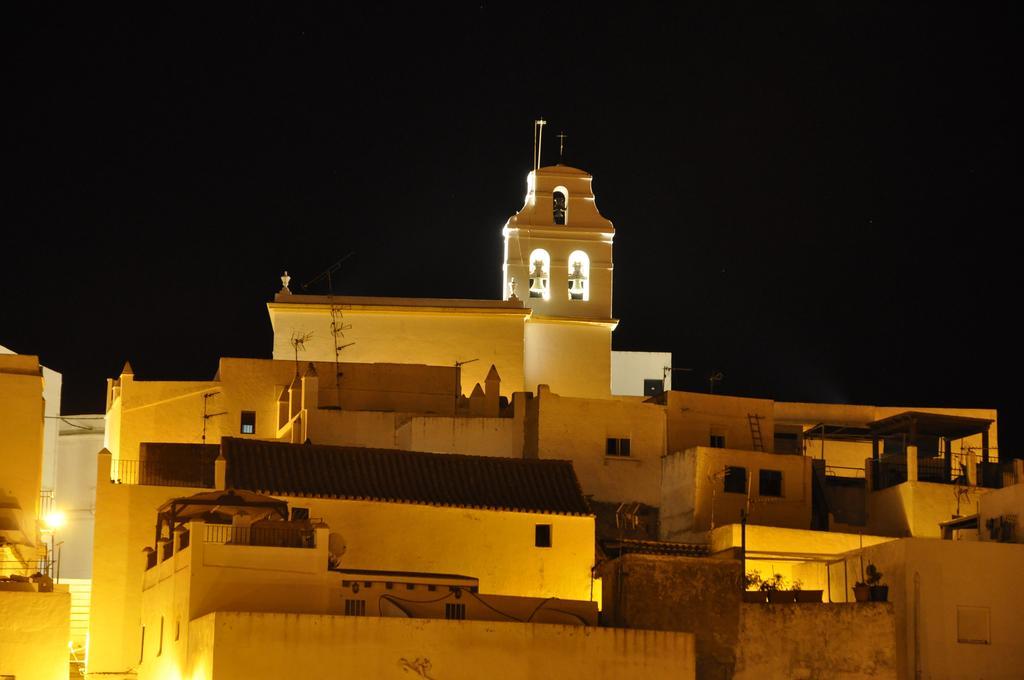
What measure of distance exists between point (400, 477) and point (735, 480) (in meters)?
8.45

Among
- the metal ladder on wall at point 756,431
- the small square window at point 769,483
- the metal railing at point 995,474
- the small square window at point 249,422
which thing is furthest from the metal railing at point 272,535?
the metal railing at point 995,474

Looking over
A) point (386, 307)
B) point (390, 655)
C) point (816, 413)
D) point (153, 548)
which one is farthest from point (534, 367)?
point (390, 655)

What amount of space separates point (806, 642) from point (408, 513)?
8.68 m

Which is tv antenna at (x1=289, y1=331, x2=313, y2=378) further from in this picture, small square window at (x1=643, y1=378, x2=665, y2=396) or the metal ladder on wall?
the metal ladder on wall

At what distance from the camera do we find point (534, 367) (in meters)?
54.4

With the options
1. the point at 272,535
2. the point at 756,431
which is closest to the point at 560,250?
the point at 756,431

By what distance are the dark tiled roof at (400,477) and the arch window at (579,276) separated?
11.9 metres

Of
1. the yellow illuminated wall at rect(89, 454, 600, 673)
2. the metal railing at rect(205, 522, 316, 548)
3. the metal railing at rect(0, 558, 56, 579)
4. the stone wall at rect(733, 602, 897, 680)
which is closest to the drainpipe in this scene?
the yellow illuminated wall at rect(89, 454, 600, 673)

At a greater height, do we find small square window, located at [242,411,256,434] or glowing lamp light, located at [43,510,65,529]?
small square window, located at [242,411,256,434]

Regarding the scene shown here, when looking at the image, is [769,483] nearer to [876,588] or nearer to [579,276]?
[876,588]

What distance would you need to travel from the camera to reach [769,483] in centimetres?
4731

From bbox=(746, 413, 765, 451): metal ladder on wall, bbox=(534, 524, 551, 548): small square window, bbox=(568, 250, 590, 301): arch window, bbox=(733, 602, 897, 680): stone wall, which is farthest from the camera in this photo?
bbox=(568, 250, 590, 301): arch window

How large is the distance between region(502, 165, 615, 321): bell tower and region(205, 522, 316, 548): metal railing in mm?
19136

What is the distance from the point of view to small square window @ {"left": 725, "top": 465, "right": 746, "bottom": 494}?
→ 46.6 meters
